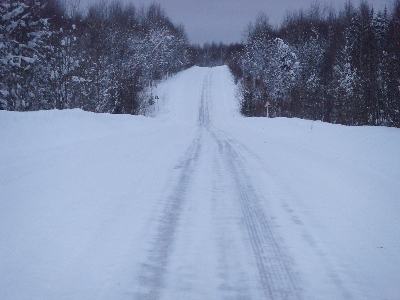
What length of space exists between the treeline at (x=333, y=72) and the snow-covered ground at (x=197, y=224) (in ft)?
44.9

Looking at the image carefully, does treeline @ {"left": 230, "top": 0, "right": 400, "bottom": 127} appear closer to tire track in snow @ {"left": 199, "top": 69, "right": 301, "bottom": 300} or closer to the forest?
the forest

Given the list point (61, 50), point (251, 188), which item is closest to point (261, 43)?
point (61, 50)

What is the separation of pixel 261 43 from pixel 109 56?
106 ft

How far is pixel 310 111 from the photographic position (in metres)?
36.6

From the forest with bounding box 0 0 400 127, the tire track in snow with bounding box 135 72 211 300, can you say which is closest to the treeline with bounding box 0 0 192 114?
the forest with bounding box 0 0 400 127

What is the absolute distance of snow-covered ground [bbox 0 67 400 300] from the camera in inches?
139

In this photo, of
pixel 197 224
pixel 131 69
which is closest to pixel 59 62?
pixel 131 69

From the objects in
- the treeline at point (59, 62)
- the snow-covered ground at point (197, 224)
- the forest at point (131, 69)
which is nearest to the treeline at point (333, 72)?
the forest at point (131, 69)

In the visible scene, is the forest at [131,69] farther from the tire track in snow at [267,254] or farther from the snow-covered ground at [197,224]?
the tire track in snow at [267,254]

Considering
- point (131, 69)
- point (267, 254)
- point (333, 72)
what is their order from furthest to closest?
point (131, 69)
point (333, 72)
point (267, 254)

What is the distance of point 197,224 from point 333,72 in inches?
1633

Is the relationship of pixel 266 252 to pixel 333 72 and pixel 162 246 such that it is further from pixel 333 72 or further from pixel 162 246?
pixel 333 72

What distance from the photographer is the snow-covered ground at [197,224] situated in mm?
3533

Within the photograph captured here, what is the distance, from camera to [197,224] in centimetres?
515
